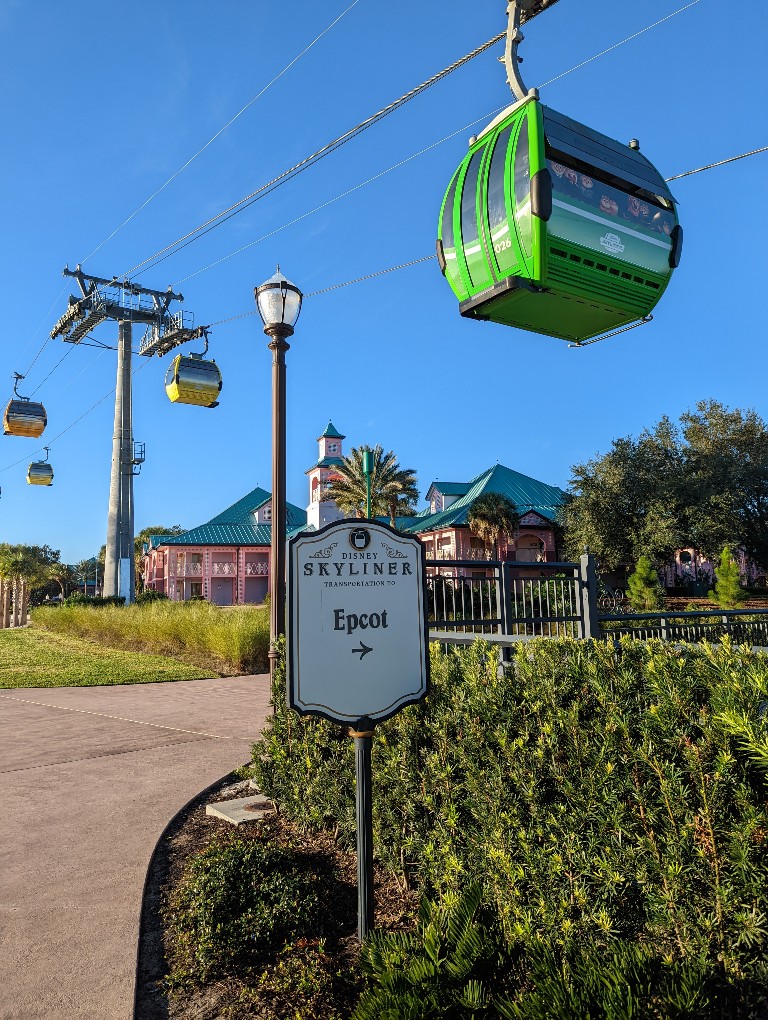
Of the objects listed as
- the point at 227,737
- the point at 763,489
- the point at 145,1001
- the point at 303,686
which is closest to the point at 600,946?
the point at 303,686

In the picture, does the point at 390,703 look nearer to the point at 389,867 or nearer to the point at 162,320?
the point at 389,867

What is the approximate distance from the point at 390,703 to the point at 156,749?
19.8ft

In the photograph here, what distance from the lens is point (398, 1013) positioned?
196cm

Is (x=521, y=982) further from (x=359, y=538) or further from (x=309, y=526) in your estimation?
(x=309, y=526)

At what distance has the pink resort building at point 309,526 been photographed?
4562cm

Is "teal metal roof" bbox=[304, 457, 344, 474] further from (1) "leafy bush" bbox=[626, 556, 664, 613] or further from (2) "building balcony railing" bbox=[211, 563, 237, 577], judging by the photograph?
(1) "leafy bush" bbox=[626, 556, 664, 613]

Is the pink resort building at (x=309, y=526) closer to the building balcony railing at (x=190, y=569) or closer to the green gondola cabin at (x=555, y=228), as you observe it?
the building balcony railing at (x=190, y=569)

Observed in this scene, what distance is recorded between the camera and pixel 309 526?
2078 inches

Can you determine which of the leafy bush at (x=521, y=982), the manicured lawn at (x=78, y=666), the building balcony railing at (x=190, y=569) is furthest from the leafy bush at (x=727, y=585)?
the building balcony railing at (x=190, y=569)

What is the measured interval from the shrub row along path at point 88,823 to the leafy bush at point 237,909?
11.1 inches

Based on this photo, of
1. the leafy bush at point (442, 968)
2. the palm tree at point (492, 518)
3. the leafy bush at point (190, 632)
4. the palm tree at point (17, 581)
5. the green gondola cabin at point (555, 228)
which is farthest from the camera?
the palm tree at point (492, 518)

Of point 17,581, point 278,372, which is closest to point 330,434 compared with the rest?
point 17,581

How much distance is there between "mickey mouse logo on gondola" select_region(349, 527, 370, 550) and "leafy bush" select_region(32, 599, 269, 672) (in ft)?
46.4

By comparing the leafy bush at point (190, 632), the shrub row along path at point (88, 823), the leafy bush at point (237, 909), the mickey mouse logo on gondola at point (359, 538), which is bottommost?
the shrub row along path at point (88, 823)
